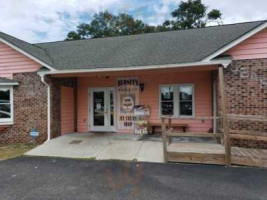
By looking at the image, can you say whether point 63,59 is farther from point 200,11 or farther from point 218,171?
point 200,11

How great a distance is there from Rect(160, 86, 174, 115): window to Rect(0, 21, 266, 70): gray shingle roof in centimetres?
172

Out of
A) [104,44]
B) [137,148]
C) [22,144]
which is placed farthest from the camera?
[104,44]

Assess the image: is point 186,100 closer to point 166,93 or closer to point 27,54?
point 166,93

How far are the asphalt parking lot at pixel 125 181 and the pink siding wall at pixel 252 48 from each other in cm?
358

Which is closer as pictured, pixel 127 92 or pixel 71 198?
pixel 71 198

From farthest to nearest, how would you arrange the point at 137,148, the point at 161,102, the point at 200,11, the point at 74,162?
the point at 200,11 → the point at 161,102 → the point at 137,148 → the point at 74,162

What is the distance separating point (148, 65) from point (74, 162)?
410cm

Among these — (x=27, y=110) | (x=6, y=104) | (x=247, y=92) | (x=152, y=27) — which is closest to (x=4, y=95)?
(x=6, y=104)

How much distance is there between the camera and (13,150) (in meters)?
8.16

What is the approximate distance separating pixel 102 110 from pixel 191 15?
2731 cm

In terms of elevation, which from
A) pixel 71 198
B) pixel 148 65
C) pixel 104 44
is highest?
pixel 104 44

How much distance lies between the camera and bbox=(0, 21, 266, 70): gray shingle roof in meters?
8.55

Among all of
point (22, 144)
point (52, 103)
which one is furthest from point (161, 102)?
point (22, 144)

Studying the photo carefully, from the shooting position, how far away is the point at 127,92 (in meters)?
10.4
